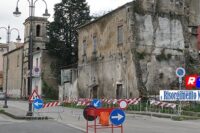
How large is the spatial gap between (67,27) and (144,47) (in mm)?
26185

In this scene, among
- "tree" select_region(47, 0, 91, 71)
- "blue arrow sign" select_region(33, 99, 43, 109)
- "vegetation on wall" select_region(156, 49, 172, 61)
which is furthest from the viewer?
"tree" select_region(47, 0, 91, 71)

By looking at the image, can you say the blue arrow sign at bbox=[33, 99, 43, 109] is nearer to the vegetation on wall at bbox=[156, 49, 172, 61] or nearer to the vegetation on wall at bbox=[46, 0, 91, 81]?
the vegetation on wall at bbox=[156, 49, 172, 61]

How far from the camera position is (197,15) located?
4500 cm

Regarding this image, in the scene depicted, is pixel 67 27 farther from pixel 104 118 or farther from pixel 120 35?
pixel 104 118

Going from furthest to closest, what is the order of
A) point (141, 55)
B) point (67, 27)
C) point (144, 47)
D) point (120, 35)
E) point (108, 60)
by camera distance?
point (67, 27)
point (108, 60)
point (120, 35)
point (144, 47)
point (141, 55)

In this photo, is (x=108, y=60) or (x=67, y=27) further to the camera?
(x=67, y=27)

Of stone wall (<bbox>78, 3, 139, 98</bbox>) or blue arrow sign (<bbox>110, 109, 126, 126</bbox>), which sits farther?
stone wall (<bbox>78, 3, 139, 98</bbox>)

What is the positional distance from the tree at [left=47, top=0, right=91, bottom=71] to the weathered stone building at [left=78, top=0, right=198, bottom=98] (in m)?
20.1

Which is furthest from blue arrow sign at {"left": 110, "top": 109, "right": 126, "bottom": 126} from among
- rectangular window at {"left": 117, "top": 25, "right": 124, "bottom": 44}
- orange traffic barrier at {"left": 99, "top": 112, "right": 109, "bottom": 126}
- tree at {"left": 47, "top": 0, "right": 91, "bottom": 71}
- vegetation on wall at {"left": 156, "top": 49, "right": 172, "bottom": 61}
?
tree at {"left": 47, "top": 0, "right": 91, "bottom": 71}

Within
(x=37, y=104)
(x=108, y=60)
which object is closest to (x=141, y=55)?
(x=108, y=60)

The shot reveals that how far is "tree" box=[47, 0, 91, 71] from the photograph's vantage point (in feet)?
216

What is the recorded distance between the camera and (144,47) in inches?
1628

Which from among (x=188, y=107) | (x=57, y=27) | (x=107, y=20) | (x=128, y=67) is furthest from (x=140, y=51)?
(x=57, y=27)

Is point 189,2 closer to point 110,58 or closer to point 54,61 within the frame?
point 110,58
